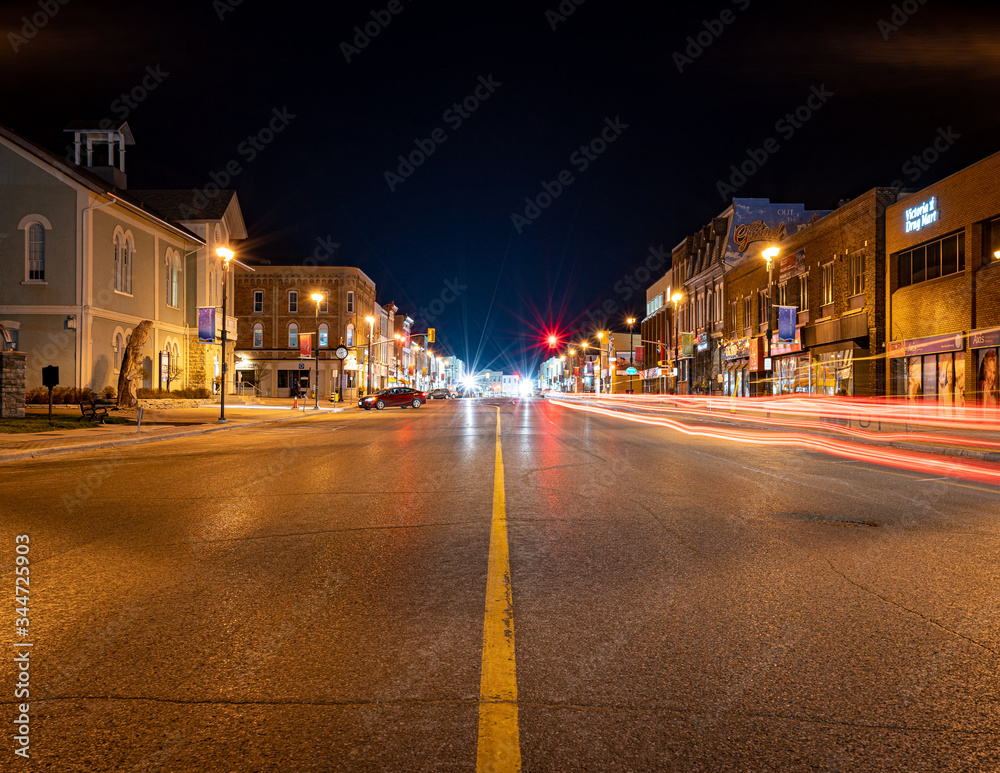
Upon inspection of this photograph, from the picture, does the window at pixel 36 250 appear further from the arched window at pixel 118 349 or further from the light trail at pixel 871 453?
the light trail at pixel 871 453

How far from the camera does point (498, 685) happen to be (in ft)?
12.0

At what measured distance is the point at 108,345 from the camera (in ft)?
113

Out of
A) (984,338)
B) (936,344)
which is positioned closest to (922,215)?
(936,344)

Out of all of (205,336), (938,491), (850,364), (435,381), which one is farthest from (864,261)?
(435,381)

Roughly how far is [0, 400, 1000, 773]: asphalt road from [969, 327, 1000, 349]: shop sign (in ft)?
70.2

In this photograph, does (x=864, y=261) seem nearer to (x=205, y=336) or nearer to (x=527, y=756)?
(x=205, y=336)

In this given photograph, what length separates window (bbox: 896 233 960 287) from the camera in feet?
97.3

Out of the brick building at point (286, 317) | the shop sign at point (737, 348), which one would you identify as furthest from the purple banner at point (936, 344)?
the brick building at point (286, 317)

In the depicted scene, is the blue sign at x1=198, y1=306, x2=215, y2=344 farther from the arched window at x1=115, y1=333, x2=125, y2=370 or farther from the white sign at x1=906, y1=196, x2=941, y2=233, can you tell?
the white sign at x1=906, y1=196, x2=941, y2=233

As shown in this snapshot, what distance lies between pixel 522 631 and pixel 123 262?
37.7 m

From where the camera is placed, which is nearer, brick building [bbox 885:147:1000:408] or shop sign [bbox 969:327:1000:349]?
shop sign [bbox 969:327:1000:349]

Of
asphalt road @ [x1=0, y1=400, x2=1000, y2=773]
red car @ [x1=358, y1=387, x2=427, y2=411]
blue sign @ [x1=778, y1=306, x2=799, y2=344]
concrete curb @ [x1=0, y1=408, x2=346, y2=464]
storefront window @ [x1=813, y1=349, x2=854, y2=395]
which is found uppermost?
blue sign @ [x1=778, y1=306, x2=799, y2=344]

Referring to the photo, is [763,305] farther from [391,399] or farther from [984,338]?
[391,399]

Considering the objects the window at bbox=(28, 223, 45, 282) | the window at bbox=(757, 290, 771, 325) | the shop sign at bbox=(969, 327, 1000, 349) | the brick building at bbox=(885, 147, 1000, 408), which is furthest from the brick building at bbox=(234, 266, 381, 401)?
the shop sign at bbox=(969, 327, 1000, 349)
